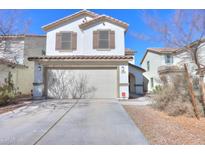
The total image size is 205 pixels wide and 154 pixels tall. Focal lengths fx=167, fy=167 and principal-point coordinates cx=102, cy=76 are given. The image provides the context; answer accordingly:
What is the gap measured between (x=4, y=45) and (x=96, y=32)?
22.8ft

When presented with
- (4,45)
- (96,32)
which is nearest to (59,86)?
(4,45)

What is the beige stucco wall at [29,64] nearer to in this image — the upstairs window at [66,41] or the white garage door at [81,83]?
the upstairs window at [66,41]

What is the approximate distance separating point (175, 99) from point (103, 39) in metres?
8.04

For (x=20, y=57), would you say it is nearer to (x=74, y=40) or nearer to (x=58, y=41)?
(x=58, y=41)

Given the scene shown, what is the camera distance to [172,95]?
8.28 meters

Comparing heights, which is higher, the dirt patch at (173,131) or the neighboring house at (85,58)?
the neighboring house at (85,58)

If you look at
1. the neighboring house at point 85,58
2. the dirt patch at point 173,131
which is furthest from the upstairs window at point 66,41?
the dirt patch at point 173,131

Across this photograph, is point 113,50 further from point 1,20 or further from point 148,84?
point 148,84

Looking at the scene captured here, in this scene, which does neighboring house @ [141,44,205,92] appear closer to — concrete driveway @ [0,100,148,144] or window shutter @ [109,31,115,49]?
window shutter @ [109,31,115,49]

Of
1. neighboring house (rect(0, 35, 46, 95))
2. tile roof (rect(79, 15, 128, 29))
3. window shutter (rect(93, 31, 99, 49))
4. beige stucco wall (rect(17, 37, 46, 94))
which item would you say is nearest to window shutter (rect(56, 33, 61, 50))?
tile roof (rect(79, 15, 128, 29))

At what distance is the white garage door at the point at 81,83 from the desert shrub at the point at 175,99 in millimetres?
Result: 4521

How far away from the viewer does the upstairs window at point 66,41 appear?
1413 cm

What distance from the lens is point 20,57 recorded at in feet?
47.9

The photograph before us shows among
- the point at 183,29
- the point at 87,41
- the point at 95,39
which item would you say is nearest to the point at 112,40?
the point at 95,39
